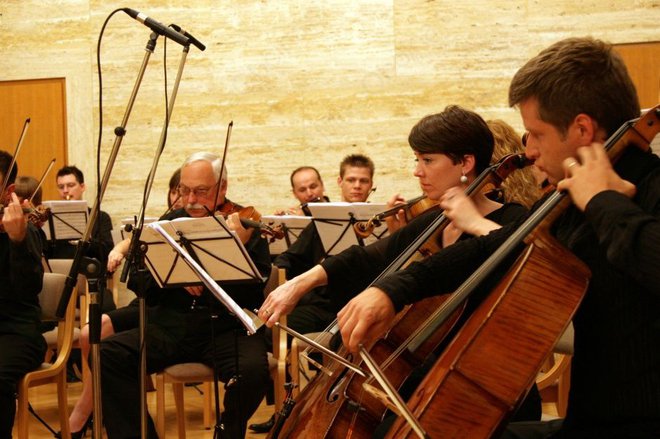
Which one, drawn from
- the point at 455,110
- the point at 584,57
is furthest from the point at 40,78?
the point at 584,57

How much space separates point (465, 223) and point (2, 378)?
2294 mm

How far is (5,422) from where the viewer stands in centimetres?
353

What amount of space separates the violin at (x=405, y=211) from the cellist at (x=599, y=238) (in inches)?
64.7

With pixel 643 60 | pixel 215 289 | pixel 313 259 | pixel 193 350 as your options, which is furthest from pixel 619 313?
pixel 643 60

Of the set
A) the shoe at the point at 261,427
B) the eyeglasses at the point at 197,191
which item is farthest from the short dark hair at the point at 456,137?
the shoe at the point at 261,427

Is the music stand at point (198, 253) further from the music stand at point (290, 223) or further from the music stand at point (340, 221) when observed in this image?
the music stand at point (290, 223)

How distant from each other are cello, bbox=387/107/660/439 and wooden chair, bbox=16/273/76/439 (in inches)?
100

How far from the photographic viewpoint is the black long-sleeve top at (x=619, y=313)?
132 centimetres

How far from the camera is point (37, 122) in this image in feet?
25.9

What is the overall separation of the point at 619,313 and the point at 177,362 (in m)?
2.61

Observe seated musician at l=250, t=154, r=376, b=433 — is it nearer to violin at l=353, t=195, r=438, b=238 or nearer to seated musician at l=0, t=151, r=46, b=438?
violin at l=353, t=195, r=438, b=238

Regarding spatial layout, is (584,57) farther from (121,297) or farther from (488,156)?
(121,297)

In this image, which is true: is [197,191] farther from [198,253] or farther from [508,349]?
[508,349]

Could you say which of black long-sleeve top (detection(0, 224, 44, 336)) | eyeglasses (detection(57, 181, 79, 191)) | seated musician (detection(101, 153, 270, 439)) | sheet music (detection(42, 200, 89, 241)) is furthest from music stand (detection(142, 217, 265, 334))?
eyeglasses (detection(57, 181, 79, 191))
